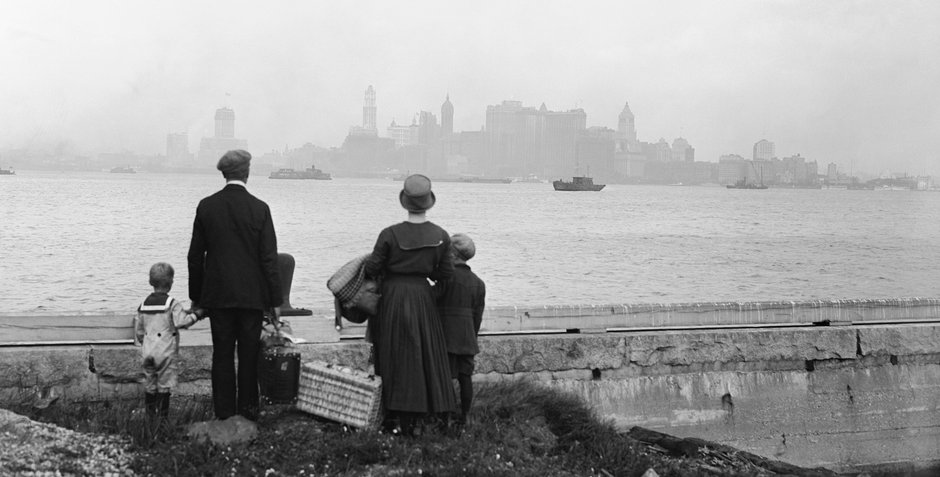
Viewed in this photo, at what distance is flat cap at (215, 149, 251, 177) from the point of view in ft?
22.4

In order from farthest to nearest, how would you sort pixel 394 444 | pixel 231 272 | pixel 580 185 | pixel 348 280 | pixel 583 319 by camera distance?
pixel 580 185, pixel 583 319, pixel 348 280, pixel 231 272, pixel 394 444

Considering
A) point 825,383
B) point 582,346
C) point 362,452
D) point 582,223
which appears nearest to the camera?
point 362,452

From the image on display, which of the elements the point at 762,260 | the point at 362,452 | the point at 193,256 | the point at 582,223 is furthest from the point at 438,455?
the point at 582,223

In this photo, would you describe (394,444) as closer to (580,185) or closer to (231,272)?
(231,272)

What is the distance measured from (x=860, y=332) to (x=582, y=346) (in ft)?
9.10

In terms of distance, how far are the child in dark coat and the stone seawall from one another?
45.3 inches

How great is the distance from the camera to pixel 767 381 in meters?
9.21

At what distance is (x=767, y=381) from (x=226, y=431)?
197 inches

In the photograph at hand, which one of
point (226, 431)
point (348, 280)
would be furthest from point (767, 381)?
point (226, 431)

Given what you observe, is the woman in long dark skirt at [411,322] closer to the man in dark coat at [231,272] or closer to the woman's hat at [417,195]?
the woman's hat at [417,195]

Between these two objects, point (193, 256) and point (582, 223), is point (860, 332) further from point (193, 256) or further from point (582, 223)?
point (582, 223)

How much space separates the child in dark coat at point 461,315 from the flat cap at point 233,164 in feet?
4.97

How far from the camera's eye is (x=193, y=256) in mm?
6711

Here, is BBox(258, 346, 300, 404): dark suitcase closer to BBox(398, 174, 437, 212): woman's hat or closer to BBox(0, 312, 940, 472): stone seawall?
BBox(0, 312, 940, 472): stone seawall
